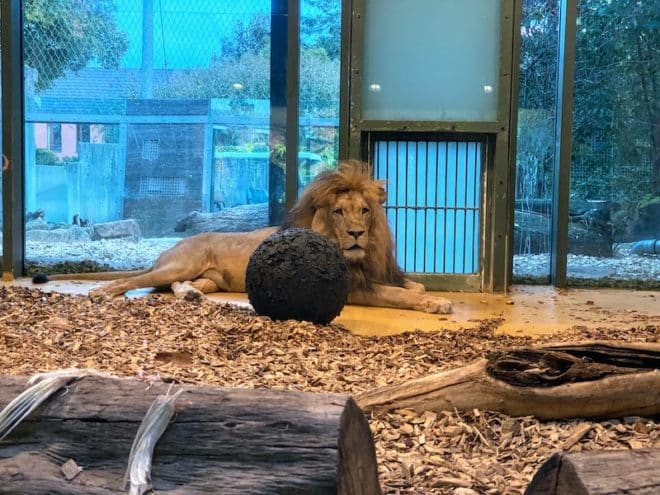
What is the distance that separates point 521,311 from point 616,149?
9.78 feet

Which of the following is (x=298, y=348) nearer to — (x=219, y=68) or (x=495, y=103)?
(x=495, y=103)

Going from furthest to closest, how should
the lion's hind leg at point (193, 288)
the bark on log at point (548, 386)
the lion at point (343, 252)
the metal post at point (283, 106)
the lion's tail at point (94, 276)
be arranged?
the metal post at point (283, 106), the lion's tail at point (94, 276), the lion at point (343, 252), the lion's hind leg at point (193, 288), the bark on log at point (548, 386)

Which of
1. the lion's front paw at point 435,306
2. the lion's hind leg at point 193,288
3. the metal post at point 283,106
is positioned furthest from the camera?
the metal post at point 283,106

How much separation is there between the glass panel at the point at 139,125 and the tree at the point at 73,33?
0.01m

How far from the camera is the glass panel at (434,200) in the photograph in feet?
25.2

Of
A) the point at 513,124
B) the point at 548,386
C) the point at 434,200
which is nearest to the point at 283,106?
the point at 434,200

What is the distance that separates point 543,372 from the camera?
2822 mm

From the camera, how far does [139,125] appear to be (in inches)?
336

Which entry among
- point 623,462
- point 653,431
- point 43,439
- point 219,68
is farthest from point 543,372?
point 219,68

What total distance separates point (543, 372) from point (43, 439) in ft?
6.01

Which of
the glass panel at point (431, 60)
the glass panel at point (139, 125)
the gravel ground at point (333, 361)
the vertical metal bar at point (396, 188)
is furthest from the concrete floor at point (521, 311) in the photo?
the glass panel at point (431, 60)

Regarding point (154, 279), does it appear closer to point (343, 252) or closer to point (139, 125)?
point (343, 252)

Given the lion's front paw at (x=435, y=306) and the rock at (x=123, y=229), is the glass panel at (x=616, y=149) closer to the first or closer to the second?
the lion's front paw at (x=435, y=306)

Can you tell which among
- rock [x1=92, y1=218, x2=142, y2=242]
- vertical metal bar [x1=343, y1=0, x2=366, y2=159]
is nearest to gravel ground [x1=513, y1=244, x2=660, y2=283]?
vertical metal bar [x1=343, y1=0, x2=366, y2=159]
